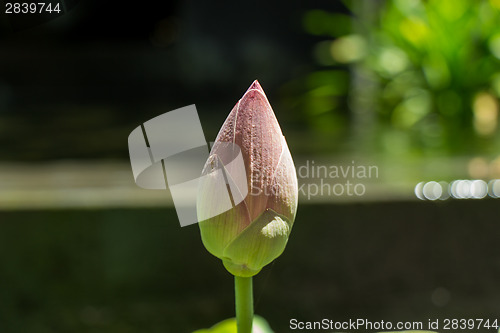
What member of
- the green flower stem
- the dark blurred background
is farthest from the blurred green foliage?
the green flower stem

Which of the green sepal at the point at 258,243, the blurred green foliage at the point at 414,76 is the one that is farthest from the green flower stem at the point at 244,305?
the blurred green foliage at the point at 414,76

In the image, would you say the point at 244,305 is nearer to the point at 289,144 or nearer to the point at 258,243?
the point at 258,243

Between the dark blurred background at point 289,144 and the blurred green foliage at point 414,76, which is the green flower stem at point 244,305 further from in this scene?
the blurred green foliage at point 414,76

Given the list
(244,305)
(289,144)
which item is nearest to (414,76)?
(289,144)

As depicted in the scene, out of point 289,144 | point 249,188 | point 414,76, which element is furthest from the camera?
point 414,76

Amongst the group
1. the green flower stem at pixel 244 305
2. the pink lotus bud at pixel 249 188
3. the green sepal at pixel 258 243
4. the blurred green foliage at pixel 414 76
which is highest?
the blurred green foliage at pixel 414 76

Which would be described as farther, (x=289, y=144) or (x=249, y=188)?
(x=289, y=144)
